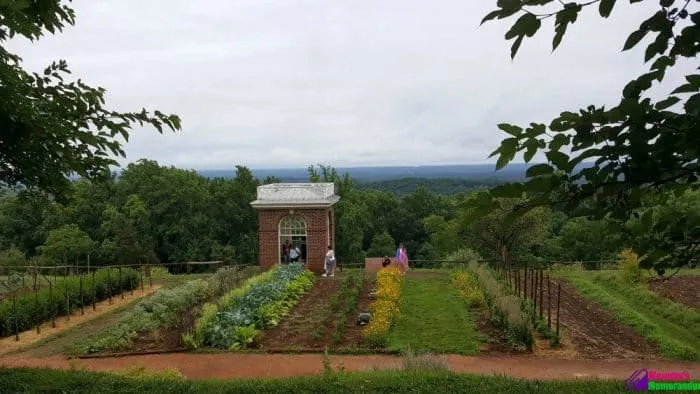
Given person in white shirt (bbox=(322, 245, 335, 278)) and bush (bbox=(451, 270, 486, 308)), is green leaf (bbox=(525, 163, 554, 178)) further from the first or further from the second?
person in white shirt (bbox=(322, 245, 335, 278))

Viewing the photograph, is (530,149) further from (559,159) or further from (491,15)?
(491,15)

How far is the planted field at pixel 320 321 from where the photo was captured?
10.5 m

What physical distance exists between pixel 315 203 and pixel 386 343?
31.7ft

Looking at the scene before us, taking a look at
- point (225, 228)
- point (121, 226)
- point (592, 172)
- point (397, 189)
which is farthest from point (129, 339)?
point (397, 189)

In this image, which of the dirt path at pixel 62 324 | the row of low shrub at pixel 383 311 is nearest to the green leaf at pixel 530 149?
the row of low shrub at pixel 383 311

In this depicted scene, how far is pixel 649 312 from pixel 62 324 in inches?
528

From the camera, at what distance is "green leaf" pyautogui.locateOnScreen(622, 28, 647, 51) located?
172cm

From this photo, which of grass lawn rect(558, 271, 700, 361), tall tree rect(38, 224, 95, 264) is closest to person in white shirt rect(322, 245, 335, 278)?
grass lawn rect(558, 271, 700, 361)

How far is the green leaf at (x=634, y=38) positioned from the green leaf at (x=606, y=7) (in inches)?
4.5

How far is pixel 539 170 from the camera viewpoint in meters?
1.75

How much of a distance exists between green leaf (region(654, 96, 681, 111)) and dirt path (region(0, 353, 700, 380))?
6.78m

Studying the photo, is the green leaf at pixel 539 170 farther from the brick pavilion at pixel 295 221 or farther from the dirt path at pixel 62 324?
the brick pavilion at pixel 295 221

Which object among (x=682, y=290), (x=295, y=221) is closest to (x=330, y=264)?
(x=295, y=221)

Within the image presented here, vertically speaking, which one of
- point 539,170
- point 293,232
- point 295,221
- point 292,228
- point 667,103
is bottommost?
point 293,232
